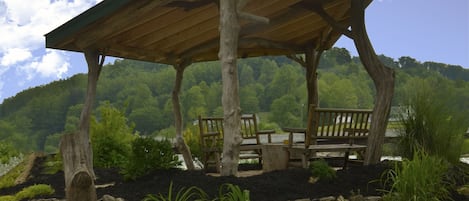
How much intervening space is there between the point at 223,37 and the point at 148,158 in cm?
211

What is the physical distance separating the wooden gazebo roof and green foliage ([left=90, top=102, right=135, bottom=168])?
1737mm

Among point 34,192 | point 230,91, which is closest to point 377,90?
point 230,91

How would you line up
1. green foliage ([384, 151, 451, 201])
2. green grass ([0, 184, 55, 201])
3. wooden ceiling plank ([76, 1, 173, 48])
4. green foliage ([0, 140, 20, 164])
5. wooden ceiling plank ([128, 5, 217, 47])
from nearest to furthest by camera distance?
green foliage ([384, 151, 451, 201]), green grass ([0, 184, 55, 201]), wooden ceiling plank ([76, 1, 173, 48]), wooden ceiling plank ([128, 5, 217, 47]), green foliage ([0, 140, 20, 164])

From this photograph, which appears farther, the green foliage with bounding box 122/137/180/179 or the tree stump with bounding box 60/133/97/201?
the green foliage with bounding box 122/137/180/179

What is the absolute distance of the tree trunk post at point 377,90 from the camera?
6383mm

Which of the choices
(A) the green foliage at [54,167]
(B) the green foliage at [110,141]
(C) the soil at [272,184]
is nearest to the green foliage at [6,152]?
(A) the green foliage at [54,167]

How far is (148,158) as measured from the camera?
6055 mm

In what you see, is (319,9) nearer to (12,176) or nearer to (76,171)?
(76,171)

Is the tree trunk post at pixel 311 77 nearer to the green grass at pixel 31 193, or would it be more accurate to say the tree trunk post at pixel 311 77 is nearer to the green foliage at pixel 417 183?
the green foliage at pixel 417 183

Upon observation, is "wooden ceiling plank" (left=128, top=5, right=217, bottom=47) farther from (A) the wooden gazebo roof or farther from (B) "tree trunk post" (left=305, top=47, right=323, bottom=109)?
(B) "tree trunk post" (left=305, top=47, right=323, bottom=109)

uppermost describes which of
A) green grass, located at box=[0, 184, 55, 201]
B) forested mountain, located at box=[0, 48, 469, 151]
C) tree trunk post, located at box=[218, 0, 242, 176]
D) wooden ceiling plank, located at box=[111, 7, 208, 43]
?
forested mountain, located at box=[0, 48, 469, 151]

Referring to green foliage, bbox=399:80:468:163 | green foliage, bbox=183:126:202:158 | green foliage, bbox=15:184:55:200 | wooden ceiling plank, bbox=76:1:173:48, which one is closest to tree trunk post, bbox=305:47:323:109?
green foliage, bbox=183:126:202:158

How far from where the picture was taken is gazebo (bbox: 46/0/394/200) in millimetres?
4852

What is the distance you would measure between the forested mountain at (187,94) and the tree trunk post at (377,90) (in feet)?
113
